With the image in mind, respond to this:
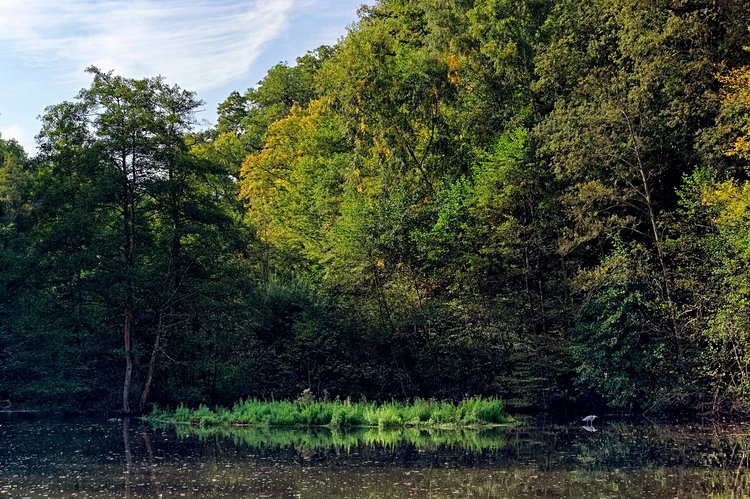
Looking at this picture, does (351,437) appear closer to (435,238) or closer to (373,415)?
(373,415)

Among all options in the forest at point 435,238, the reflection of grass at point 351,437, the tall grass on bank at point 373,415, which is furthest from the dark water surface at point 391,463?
the forest at point 435,238

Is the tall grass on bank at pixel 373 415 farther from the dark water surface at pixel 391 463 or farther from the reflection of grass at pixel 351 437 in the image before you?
the dark water surface at pixel 391 463

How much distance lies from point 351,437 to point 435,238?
38.3 feet

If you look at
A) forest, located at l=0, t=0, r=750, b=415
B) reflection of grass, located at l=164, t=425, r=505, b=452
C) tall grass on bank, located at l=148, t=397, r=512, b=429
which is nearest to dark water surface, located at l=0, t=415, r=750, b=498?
reflection of grass, located at l=164, t=425, r=505, b=452

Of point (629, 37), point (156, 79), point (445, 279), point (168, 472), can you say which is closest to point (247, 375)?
point (445, 279)

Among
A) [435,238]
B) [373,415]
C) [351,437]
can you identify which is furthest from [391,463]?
[435,238]

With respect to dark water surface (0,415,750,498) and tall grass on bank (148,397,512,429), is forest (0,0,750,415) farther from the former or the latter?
dark water surface (0,415,750,498)

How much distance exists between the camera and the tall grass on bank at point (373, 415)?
2725 centimetres

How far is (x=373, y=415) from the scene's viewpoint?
1087 inches

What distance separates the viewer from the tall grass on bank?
27250 mm

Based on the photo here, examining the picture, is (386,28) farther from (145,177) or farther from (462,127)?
(145,177)

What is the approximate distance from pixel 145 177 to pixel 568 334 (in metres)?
19.8

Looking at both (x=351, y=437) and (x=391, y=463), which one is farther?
(x=351, y=437)

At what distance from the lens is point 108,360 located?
36.3 m
